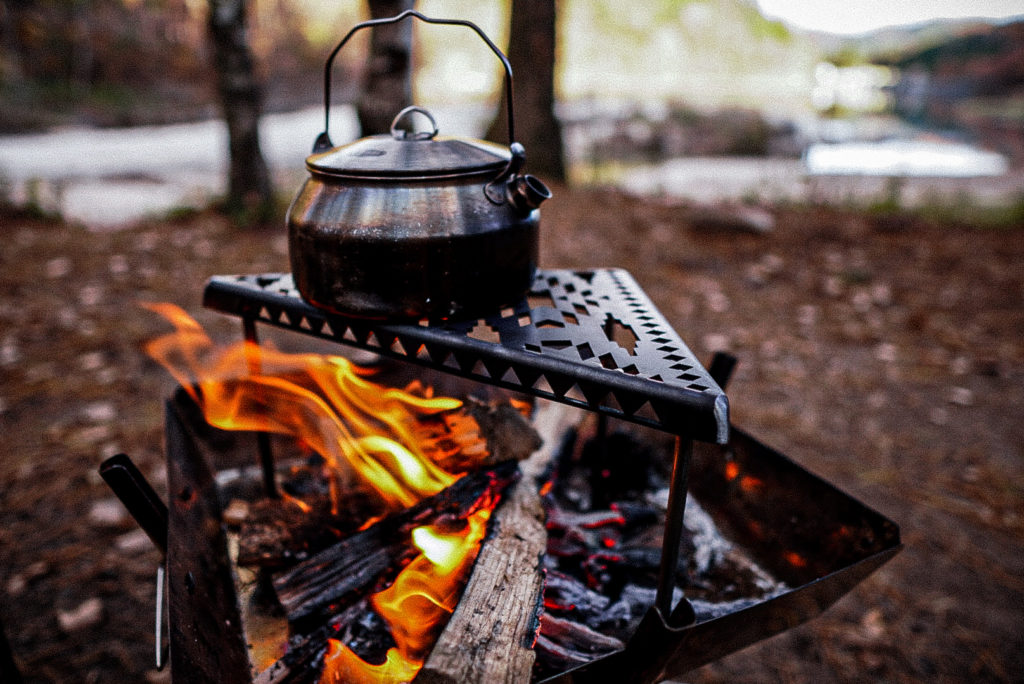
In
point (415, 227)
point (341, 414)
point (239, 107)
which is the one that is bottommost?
point (341, 414)

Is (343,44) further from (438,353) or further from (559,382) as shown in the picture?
(559,382)

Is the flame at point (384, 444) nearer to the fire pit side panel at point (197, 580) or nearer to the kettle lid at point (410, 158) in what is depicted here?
the fire pit side panel at point (197, 580)

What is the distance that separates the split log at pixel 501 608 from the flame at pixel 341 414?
0.27 metres


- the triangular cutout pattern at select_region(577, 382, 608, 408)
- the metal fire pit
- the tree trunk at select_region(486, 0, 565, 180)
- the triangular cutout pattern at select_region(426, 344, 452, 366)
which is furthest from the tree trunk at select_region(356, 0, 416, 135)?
the triangular cutout pattern at select_region(577, 382, 608, 408)

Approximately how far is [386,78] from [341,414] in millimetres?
2699

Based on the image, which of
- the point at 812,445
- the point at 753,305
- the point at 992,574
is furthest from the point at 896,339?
the point at 992,574

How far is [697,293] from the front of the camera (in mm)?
5352

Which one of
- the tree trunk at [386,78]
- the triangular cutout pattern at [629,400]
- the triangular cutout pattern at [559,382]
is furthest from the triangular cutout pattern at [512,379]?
the tree trunk at [386,78]

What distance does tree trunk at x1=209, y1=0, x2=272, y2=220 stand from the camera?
223 inches

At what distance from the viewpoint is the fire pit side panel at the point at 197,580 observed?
4.50ft

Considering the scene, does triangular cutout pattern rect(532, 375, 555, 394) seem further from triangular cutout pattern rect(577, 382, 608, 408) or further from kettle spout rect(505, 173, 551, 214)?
kettle spout rect(505, 173, 551, 214)

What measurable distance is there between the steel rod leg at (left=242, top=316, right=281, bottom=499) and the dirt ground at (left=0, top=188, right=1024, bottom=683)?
708 millimetres

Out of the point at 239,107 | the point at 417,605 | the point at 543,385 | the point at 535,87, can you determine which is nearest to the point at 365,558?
the point at 417,605

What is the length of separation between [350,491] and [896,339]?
422cm
